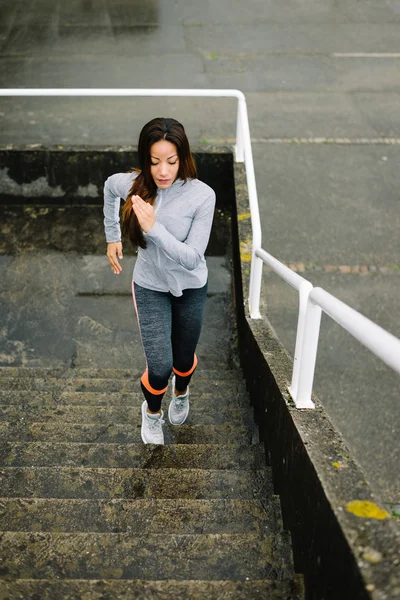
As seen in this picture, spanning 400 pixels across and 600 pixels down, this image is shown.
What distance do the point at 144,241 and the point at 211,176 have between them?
11.6 feet

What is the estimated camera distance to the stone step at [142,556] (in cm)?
228

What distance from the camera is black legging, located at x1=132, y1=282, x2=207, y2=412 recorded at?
3.10 metres

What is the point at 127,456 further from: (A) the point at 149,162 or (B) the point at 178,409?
(A) the point at 149,162

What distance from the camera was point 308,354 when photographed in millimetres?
2498

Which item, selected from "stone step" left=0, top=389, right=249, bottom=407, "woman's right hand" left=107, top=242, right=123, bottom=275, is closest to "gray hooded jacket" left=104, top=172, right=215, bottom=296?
"woman's right hand" left=107, top=242, right=123, bottom=275

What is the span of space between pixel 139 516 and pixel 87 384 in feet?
5.71

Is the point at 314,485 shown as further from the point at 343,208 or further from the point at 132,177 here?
the point at 343,208

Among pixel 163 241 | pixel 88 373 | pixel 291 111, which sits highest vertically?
pixel 163 241

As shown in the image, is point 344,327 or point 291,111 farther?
point 291,111

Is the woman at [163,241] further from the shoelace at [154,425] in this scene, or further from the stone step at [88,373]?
the stone step at [88,373]

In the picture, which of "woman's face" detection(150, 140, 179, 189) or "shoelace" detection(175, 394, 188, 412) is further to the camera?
"shoelace" detection(175, 394, 188, 412)

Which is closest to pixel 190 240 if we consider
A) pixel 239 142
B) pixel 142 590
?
pixel 142 590

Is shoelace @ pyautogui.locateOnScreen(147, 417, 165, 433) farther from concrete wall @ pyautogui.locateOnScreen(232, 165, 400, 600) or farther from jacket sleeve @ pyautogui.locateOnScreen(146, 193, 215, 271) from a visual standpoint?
jacket sleeve @ pyautogui.locateOnScreen(146, 193, 215, 271)

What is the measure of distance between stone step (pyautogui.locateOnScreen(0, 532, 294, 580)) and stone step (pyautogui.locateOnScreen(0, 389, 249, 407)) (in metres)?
1.57
